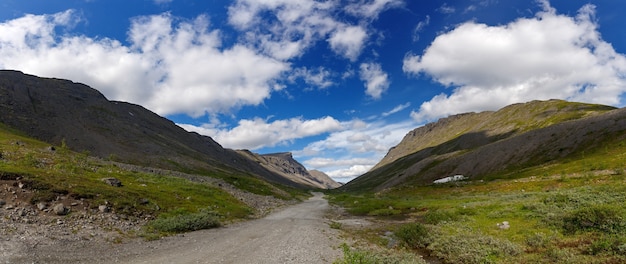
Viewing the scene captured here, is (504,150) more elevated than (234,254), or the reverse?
(504,150)

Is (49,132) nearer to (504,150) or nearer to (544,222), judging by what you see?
(544,222)

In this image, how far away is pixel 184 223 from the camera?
117 ft

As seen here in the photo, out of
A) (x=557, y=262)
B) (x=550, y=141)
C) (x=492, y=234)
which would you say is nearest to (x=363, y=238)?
(x=492, y=234)

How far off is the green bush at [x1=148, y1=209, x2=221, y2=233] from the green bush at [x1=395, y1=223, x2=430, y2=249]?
70.2ft

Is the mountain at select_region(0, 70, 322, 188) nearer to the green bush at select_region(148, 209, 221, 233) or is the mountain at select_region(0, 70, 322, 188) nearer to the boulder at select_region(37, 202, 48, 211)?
the boulder at select_region(37, 202, 48, 211)

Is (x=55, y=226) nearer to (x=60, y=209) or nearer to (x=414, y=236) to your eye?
(x=60, y=209)

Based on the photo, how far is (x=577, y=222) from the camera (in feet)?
85.0

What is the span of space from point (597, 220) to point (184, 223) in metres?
36.6

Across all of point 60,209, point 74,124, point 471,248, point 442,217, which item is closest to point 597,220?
point 471,248

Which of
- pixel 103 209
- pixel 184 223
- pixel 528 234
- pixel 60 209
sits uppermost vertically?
pixel 60 209

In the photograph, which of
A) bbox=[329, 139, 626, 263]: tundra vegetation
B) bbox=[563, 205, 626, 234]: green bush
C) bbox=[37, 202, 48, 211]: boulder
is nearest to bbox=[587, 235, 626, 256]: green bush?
bbox=[329, 139, 626, 263]: tundra vegetation

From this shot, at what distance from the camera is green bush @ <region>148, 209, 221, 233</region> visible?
34406 millimetres

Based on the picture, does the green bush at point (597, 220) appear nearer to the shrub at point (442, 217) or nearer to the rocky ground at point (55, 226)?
the shrub at point (442, 217)

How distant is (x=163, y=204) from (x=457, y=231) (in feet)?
121
